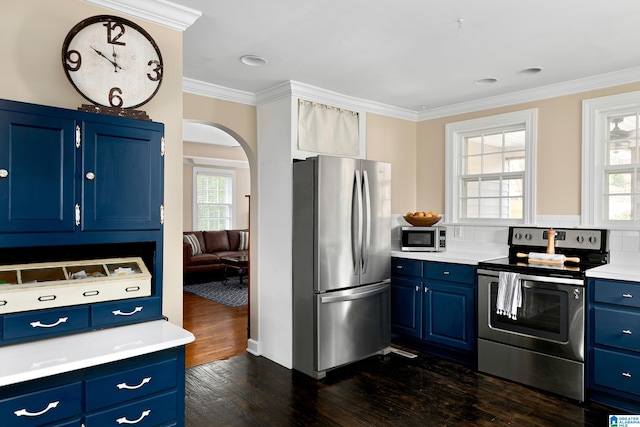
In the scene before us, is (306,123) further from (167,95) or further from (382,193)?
(167,95)

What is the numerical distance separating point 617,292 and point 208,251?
710cm

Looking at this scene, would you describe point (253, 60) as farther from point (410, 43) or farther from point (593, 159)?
point (593, 159)

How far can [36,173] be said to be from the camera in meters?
1.83

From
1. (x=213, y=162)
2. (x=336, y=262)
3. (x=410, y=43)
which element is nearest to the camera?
(x=410, y=43)

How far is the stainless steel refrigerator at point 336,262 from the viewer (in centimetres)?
353

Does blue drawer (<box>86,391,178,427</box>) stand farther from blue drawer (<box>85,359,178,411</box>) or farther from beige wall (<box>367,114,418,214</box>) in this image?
beige wall (<box>367,114,418,214</box>)

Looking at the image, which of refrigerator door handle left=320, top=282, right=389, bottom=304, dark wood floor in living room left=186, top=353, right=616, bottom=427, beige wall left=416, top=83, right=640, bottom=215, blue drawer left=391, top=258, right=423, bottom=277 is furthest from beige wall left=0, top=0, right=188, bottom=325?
beige wall left=416, top=83, right=640, bottom=215

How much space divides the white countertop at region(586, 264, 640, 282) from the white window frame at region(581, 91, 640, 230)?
1.86 ft

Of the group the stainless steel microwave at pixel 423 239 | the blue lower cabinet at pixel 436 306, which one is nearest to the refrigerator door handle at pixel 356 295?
the blue lower cabinet at pixel 436 306

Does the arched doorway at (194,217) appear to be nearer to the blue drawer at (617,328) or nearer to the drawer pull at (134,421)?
the drawer pull at (134,421)

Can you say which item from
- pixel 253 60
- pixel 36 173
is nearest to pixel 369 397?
pixel 36 173

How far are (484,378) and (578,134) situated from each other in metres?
2.34

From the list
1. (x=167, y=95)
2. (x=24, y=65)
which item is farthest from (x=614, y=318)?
(x=24, y=65)

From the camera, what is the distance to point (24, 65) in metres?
2.02
